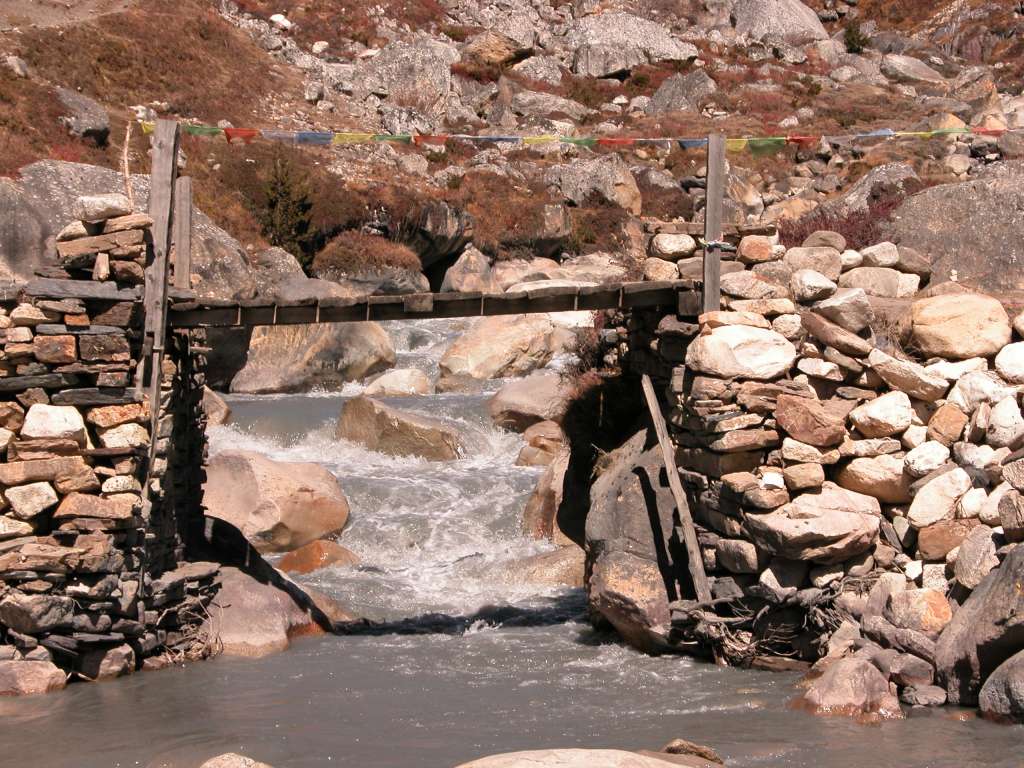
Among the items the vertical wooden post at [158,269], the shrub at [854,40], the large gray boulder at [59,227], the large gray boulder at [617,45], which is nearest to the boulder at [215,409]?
the large gray boulder at [59,227]

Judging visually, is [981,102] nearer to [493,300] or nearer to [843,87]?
[843,87]

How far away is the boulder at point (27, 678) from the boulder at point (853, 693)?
6.15 meters

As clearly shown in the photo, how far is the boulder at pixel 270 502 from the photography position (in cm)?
1494

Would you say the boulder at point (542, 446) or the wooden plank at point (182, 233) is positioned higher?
the wooden plank at point (182, 233)

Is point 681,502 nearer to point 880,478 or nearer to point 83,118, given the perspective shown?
point 880,478

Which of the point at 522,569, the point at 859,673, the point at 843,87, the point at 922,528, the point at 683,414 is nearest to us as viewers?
the point at 859,673

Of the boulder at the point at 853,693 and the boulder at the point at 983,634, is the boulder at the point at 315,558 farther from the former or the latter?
the boulder at the point at 983,634

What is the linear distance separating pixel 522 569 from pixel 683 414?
3.31 m

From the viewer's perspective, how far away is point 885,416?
412 inches

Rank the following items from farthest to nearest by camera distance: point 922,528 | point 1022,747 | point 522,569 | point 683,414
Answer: point 522,569
point 683,414
point 922,528
point 1022,747

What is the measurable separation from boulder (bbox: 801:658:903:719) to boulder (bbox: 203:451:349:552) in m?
8.05

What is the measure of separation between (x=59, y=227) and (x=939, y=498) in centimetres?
1848

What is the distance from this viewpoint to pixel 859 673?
8.76 metres

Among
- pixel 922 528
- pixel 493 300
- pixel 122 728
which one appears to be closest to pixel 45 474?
pixel 122 728
